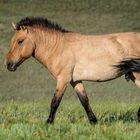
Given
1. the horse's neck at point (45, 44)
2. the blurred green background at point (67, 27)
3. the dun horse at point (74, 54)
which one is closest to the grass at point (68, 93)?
the blurred green background at point (67, 27)

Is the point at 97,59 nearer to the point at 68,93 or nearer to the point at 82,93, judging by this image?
the point at 82,93

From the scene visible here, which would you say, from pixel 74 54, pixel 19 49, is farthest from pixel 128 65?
pixel 19 49

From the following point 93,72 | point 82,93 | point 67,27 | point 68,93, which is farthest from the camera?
point 67,27

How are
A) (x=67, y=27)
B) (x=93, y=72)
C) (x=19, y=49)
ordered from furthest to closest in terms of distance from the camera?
(x=67, y=27)
(x=19, y=49)
(x=93, y=72)

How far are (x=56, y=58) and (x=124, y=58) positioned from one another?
1.23 meters

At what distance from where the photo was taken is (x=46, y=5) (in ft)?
141

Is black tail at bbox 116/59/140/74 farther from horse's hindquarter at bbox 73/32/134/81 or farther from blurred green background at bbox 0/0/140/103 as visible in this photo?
blurred green background at bbox 0/0/140/103

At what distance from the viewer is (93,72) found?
10312mm

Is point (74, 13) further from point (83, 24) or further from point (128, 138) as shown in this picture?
point (128, 138)

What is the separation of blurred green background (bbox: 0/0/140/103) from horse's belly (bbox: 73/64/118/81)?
750cm

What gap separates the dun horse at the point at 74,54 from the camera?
33.7ft

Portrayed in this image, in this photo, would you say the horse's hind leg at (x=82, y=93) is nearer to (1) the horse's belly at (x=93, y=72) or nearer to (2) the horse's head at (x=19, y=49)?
(1) the horse's belly at (x=93, y=72)

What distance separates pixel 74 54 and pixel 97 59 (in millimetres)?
423

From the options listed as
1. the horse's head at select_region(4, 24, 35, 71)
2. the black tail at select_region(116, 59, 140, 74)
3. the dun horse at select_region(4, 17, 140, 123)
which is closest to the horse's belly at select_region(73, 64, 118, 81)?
the dun horse at select_region(4, 17, 140, 123)
